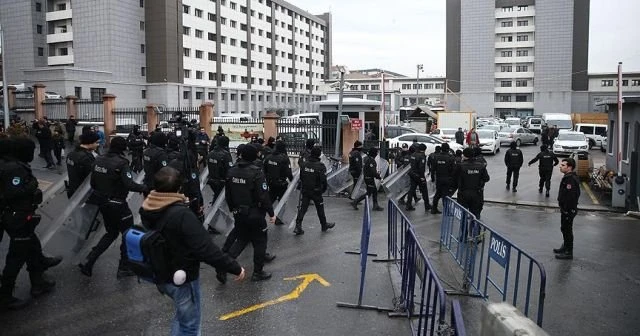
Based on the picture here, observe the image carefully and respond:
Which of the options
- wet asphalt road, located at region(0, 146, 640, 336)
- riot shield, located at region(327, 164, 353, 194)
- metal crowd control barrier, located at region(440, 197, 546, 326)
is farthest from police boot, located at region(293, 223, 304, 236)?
riot shield, located at region(327, 164, 353, 194)

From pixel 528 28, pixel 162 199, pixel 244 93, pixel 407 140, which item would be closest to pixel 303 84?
pixel 244 93

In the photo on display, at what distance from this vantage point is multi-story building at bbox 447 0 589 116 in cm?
7569

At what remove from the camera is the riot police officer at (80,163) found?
24.9ft

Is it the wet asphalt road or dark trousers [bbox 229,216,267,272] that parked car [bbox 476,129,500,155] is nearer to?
the wet asphalt road

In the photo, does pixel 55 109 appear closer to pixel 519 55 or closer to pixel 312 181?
pixel 312 181

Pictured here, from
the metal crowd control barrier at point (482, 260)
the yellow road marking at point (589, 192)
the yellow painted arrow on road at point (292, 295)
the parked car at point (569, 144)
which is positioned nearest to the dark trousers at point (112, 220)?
the yellow painted arrow on road at point (292, 295)

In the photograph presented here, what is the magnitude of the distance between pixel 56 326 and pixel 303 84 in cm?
8140

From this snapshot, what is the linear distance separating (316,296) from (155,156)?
384 cm

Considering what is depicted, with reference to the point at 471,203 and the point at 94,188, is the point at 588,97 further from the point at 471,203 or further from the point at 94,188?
the point at 94,188

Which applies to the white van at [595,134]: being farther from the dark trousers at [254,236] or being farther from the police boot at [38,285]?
the police boot at [38,285]

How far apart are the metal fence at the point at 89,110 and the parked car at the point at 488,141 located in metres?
21.3

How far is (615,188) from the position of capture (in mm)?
14414

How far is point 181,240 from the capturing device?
4016 millimetres

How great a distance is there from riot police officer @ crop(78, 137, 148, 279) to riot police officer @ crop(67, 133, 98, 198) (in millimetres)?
628
